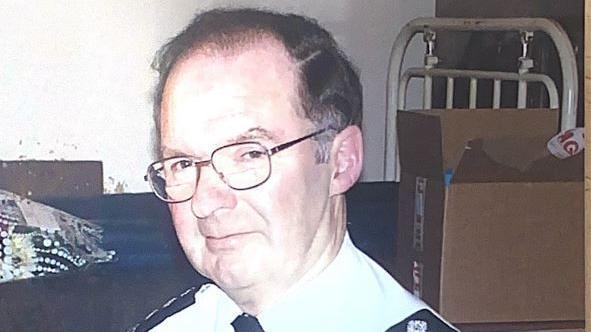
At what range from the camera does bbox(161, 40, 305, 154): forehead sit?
2.14 feet

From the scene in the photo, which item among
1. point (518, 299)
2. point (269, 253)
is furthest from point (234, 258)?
point (518, 299)

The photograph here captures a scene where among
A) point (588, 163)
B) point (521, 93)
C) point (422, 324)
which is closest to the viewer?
point (588, 163)

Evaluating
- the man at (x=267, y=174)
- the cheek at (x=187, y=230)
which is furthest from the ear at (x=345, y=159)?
the cheek at (x=187, y=230)

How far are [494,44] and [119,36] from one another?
1.01 feet

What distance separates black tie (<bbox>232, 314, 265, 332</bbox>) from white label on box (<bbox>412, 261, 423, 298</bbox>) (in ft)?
0.40

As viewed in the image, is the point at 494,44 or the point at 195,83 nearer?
the point at 195,83

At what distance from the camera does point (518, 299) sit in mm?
769

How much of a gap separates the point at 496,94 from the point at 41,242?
39cm

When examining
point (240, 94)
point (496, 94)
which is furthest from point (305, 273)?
point (496, 94)

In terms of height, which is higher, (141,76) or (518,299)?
(141,76)

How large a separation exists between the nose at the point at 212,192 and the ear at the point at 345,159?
8 cm

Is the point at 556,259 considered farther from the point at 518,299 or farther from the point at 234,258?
the point at 234,258

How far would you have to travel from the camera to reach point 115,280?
72 centimetres

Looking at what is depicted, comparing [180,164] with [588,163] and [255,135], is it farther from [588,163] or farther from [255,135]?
[588,163]
